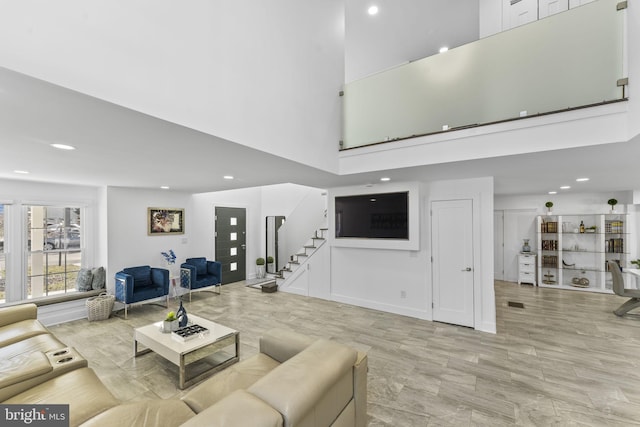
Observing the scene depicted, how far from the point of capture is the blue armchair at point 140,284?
15.1 feet

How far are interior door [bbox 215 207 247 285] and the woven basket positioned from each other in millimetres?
2535

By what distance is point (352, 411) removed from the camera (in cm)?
186

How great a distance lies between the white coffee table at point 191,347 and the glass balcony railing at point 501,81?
114 inches

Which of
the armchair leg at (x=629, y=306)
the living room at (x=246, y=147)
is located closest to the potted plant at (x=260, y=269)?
the living room at (x=246, y=147)

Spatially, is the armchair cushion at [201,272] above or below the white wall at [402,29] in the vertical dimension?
Answer: below

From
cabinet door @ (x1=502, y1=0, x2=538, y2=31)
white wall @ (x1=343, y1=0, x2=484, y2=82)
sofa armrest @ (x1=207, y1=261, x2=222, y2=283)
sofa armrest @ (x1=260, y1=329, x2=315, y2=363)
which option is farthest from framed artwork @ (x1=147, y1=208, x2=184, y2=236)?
cabinet door @ (x1=502, y1=0, x2=538, y2=31)

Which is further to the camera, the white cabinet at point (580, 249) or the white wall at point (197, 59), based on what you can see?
the white cabinet at point (580, 249)

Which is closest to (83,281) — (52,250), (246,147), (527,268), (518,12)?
(52,250)

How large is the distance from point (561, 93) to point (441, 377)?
3.08 metres

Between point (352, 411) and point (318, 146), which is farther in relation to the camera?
point (318, 146)

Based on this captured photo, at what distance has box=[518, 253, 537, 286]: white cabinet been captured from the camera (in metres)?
6.61

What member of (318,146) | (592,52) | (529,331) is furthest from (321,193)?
(592,52)

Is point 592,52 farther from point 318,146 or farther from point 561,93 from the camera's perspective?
point 318,146

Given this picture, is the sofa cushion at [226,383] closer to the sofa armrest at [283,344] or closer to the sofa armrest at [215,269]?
the sofa armrest at [283,344]
